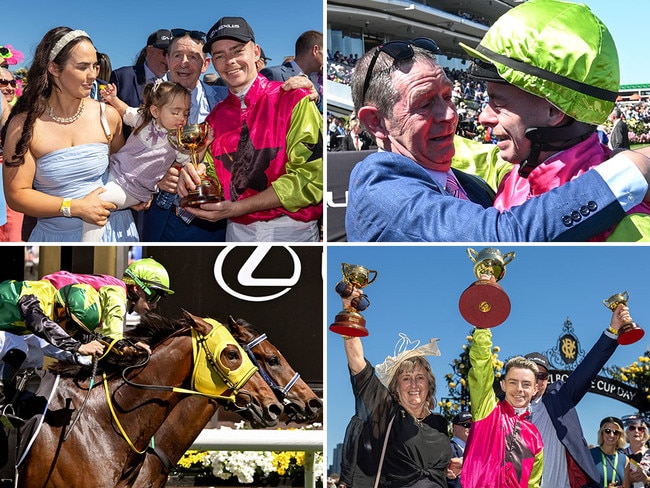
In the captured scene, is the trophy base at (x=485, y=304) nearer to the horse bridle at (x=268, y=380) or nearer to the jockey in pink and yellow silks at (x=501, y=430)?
the jockey in pink and yellow silks at (x=501, y=430)

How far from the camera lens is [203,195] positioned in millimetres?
4340

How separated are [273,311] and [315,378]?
38cm

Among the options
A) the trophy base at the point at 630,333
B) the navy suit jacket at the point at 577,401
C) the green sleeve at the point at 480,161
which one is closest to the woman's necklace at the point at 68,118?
the green sleeve at the point at 480,161

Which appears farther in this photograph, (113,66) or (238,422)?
(238,422)

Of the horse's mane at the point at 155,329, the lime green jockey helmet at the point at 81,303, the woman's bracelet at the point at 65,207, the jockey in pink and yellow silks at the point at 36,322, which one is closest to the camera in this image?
the jockey in pink and yellow silks at the point at 36,322

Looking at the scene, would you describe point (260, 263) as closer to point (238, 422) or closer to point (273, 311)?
point (273, 311)

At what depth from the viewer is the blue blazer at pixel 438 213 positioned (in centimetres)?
391

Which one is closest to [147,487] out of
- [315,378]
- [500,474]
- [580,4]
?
[315,378]

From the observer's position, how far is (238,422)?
5086 millimetres

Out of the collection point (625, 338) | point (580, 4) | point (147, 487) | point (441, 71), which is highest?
point (580, 4)

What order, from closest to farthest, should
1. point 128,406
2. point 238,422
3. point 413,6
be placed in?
point 128,406 < point 413,6 < point 238,422

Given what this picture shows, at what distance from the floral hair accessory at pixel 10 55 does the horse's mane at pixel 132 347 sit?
4.39ft

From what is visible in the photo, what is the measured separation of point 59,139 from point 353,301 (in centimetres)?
153

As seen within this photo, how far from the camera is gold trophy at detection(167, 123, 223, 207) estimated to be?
4.30 meters
